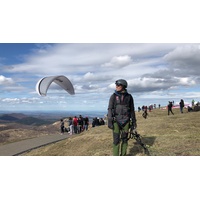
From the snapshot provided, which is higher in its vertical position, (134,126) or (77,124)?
(134,126)

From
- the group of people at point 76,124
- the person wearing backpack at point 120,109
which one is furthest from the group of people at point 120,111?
the group of people at point 76,124

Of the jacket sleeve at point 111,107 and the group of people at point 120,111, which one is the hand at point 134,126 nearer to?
the group of people at point 120,111

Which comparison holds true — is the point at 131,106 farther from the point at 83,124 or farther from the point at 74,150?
the point at 83,124

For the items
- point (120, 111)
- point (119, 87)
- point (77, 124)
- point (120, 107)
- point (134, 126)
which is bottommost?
point (77, 124)

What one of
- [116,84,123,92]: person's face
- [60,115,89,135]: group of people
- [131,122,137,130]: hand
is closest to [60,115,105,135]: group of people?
[60,115,89,135]: group of people

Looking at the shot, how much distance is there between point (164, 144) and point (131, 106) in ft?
11.0

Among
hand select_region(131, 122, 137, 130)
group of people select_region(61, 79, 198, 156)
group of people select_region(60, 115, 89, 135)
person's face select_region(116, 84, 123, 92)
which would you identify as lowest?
group of people select_region(60, 115, 89, 135)

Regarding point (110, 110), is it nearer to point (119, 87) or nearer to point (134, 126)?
point (119, 87)

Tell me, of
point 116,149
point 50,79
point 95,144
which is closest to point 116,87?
point 116,149

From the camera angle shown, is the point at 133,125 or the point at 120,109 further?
the point at 133,125

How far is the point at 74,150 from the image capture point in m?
12.3

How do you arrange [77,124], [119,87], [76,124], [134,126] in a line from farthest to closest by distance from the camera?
[77,124], [76,124], [134,126], [119,87]

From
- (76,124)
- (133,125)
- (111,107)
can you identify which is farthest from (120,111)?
(76,124)

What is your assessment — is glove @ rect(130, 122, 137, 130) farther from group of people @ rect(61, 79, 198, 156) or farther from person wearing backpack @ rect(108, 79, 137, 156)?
person wearing backpack @ rect(108, 79, 137, 156)
